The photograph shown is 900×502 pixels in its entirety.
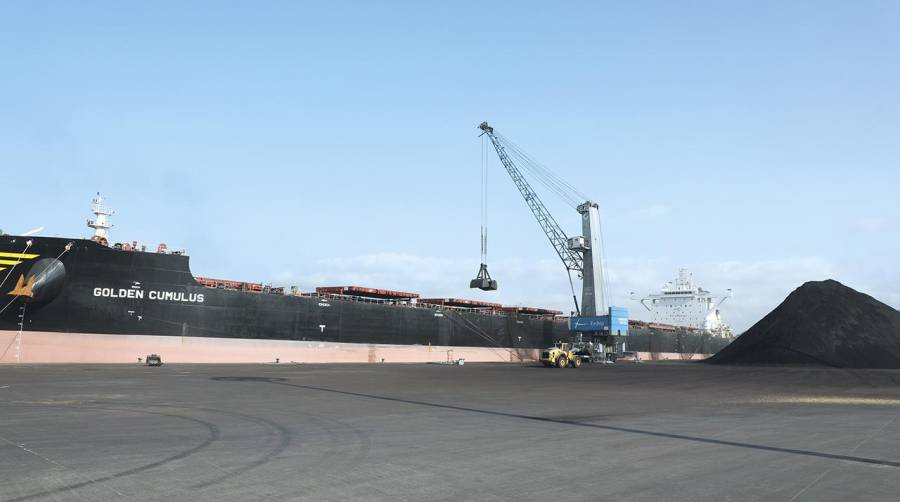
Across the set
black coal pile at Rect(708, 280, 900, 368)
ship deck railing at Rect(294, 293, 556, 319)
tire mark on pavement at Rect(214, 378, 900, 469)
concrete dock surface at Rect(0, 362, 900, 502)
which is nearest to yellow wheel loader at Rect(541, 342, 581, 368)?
ship deck railing at Rect(294, 293, 556, 319)

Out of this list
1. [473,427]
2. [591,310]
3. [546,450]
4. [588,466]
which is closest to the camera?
[588,466]

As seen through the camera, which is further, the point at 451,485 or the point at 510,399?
the point at 510,399

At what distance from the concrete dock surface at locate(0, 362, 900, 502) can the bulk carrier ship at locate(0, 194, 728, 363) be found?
2724cm

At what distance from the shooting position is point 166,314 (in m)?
50.6

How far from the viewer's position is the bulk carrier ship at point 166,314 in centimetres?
4522

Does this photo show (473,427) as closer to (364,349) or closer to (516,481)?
(516,481)

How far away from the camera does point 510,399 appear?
79.4 feet

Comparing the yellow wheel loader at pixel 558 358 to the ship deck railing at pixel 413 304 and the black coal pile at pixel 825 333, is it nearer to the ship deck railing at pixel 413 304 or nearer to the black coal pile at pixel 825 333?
the ship deck railing at pixel 413 304

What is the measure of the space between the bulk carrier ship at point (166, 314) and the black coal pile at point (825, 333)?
39.8 m

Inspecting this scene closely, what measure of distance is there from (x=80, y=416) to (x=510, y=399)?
15151 mm

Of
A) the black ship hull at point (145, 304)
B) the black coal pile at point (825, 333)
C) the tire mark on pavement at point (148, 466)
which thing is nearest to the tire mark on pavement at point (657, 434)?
the tire mark on pavement at point (148, 466)

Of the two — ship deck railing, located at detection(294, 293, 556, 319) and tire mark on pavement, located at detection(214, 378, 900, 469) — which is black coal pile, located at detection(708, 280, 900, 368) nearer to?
ship deck railing, located at detection(294, 293, 556, 319)

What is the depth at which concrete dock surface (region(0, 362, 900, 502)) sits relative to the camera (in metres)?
8.61

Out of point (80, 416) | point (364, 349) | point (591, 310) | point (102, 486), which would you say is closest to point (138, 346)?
point (364, 349)
